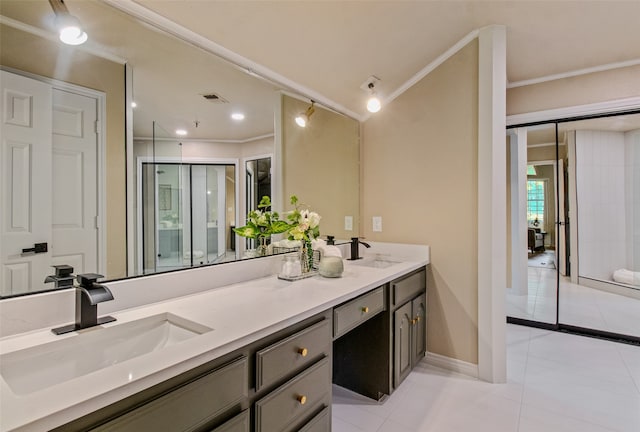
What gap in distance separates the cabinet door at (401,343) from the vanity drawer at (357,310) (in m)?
0.22

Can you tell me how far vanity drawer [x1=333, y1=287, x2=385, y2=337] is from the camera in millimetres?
1506

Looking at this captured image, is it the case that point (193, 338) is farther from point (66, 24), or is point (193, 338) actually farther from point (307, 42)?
point (307, 42)

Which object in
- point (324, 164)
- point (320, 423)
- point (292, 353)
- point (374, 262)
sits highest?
point (324, 164)

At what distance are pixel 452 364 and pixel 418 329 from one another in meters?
0.38

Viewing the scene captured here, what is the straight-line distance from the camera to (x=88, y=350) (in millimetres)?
1011

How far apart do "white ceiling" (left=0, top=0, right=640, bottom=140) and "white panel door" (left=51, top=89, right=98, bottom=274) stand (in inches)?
9.1

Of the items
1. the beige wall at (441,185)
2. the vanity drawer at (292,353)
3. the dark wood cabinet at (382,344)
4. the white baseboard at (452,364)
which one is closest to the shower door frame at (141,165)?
the vanity drawer at (292,353)

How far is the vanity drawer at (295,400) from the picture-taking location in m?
1.09

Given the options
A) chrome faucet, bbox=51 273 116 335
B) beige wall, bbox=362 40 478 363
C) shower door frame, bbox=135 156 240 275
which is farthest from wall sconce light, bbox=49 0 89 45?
beige wall, bbox=362 40 478 363

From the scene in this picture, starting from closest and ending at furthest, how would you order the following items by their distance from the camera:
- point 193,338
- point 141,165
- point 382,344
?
point 193,338, point 141,165, point 382,344

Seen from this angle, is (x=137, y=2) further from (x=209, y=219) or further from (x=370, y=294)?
(x=370, y=294)

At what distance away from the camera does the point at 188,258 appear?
5.32ft

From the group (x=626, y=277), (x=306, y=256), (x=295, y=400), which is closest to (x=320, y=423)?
(x=295, y=400)

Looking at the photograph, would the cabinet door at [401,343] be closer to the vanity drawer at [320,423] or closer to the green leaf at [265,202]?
the vanity drawer at [320,423]
